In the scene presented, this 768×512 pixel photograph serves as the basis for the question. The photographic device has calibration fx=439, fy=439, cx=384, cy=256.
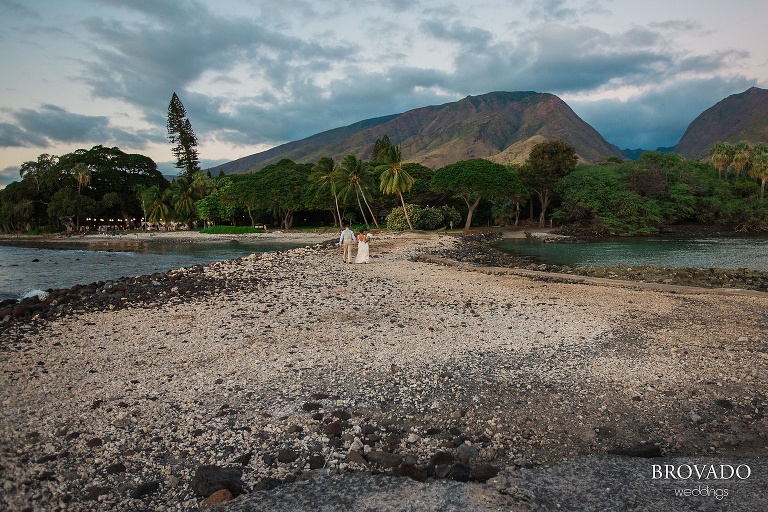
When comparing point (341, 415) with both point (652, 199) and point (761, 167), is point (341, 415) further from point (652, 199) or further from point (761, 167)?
point (761, 167)

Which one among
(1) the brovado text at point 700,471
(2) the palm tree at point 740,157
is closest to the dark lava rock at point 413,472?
(1) the brovado text at point 700,471

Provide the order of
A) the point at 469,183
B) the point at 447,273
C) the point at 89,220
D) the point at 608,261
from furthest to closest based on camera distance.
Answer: the point at 89,220 → the point at 469,183 → the point at 608,261 → the point at 447,273

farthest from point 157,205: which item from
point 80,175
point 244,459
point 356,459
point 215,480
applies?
point 356,459

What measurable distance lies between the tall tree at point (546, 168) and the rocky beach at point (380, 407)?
53123mm

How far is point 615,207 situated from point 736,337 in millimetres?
52393

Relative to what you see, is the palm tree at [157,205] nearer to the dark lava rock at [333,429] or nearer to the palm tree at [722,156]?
the dark lava rock at [333,429]

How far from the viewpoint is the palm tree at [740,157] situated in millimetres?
65812

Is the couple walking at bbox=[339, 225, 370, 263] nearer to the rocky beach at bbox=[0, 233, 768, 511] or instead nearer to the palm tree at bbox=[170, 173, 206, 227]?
the rocky beach at bbox=[0, 233, 768, 511]

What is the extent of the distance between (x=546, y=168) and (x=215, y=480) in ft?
207

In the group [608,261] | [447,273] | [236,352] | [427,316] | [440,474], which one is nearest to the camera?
[440,474]

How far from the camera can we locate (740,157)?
65.8 metres

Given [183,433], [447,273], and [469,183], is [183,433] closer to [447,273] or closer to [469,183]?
[447,273]

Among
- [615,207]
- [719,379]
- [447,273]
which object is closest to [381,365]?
[719,379]

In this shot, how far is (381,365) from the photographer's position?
21.0 feet
